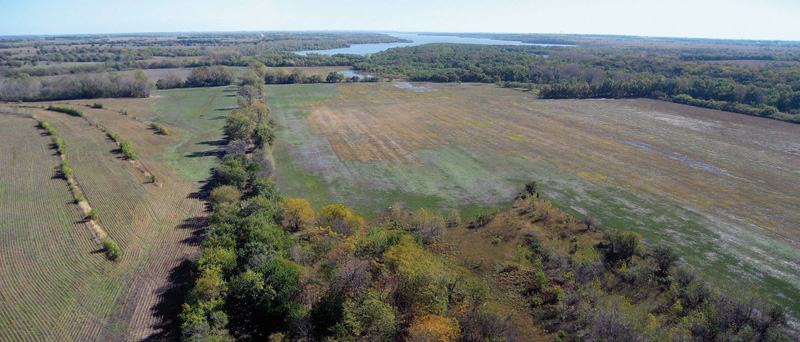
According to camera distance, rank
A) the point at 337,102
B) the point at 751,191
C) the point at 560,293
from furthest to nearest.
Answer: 1. the point at 337,102
2. the point at 751,191
3. the point at 560,293

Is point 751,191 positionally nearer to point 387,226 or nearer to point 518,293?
point 518,293

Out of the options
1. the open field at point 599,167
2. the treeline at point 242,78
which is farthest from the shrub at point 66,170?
the treeline at point 242,78

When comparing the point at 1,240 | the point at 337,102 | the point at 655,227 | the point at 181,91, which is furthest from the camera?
the point at 181,91

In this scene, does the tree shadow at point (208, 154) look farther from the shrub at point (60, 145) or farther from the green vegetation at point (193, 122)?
the shrub at point (60, 145)

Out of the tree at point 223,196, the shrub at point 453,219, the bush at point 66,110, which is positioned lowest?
the shrub at point 453,219

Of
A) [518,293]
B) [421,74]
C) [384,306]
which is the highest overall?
[421,74]

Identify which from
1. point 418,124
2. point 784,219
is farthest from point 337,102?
point 784,219

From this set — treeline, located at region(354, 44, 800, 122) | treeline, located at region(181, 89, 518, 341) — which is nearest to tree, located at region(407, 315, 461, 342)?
treeline, located at region(181, 89, 518, 341)
